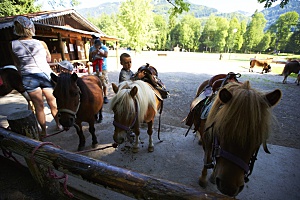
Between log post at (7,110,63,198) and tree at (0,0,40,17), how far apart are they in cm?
1984

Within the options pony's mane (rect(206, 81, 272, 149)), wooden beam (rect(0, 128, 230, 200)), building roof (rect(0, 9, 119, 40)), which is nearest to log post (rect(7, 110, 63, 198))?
Answer: wooden beam (rect(0, 128, 230, 200))

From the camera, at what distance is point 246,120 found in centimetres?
117

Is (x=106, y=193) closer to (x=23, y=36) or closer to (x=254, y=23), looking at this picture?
(x=23, y=36)

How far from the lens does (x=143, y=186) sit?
1051 mm

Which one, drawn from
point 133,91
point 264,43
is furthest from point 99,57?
point 264,43

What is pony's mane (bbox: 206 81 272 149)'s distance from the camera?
→ 46.1 inches

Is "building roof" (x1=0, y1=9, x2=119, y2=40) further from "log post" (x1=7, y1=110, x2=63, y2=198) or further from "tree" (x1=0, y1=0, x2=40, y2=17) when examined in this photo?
"tree" (x1=0, y1=0, x2=40, y2=17)

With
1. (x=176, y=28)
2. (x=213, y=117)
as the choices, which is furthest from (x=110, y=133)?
(x=176, y=28)

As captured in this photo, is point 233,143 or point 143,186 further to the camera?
point 233,143

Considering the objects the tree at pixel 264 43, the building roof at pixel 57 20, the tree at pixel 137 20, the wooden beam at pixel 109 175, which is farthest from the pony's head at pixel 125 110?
the tree at pixel 264 43

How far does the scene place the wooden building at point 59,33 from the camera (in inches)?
319

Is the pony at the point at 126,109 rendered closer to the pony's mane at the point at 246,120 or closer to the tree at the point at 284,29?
the pony's mane at the point at 246,120

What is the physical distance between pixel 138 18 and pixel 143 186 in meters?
33.1

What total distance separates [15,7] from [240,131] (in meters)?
22.2
